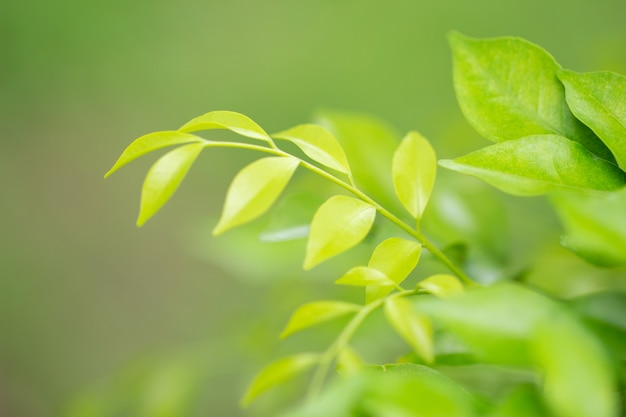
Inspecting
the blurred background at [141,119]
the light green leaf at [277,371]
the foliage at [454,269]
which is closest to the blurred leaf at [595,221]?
the foliage at [454,269]

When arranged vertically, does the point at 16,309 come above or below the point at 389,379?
below

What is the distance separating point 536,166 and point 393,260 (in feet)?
0.20

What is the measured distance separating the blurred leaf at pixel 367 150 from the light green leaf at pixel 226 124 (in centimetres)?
16

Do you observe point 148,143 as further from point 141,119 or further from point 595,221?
point 141,119

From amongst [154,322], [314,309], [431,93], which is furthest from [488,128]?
[154,322]

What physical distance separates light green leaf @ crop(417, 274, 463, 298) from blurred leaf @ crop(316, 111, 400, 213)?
0.18 metres

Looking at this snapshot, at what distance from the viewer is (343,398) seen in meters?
0.17

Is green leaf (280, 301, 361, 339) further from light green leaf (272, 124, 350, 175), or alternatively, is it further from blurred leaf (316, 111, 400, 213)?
blurred leaf (316, 111, 400, 213)

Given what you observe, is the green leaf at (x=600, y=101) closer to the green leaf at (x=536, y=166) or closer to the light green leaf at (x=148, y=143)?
the green leaf at (x=536, y=166)

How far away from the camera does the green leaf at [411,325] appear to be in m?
0.19

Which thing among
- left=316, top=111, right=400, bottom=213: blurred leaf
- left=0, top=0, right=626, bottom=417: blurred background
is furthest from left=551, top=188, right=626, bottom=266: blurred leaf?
left=0, top=0, right=626, bottom=417: blurred background

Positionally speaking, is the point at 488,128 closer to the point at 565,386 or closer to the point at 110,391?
the point at 565,386

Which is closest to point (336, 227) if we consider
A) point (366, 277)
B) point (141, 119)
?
point (366, 277)

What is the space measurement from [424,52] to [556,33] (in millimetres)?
207
